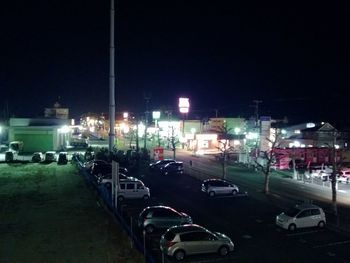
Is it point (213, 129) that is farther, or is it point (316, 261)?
point (213, 129)

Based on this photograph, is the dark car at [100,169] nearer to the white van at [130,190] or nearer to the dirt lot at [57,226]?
the dirt lot at [57,226]

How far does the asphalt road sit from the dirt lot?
64.0 inches

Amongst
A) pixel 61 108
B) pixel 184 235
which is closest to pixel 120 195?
pixel 184 235

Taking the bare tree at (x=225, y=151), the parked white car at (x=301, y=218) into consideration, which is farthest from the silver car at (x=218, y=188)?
the parked white car at (x=301, y=218)

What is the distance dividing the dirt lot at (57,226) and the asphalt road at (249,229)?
163 centimetres

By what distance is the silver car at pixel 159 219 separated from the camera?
1781 cm

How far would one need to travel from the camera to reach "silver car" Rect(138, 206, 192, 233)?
1781 cm

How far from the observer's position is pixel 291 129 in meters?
65.0

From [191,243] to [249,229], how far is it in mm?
4832

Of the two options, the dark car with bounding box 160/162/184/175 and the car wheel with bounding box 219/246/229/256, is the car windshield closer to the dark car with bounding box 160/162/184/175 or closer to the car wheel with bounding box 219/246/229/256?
the car wheel with bounding box 219/246/229/256

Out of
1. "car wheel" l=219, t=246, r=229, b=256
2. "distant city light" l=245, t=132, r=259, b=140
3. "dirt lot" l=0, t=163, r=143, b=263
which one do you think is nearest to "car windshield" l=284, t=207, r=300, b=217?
"car wheel" l=219, t=246, r=229, b=256

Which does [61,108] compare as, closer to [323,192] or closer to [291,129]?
[291,129]

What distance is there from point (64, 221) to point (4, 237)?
273cm

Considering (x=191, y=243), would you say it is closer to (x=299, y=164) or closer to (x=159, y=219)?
(x=159, y=219)
